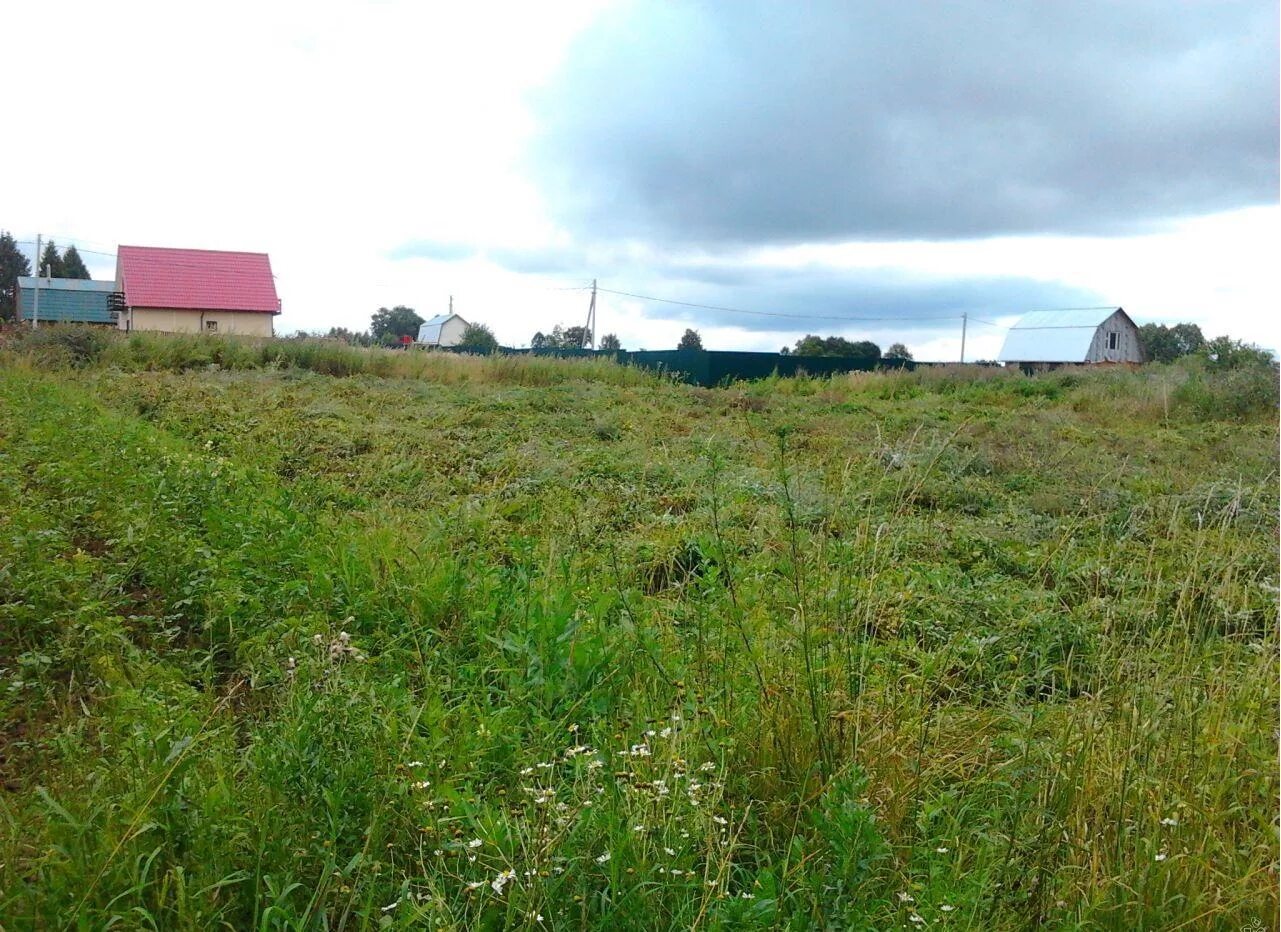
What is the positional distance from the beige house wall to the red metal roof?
30 centimetres

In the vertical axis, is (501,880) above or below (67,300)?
below

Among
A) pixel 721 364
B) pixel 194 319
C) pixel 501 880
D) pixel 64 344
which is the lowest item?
pixel 501 880

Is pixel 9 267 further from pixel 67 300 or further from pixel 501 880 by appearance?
pixel 501 880

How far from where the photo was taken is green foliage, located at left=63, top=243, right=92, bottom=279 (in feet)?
206

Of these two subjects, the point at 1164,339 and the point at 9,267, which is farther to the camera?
the point at 9,267

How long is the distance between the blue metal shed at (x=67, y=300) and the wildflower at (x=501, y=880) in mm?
47815

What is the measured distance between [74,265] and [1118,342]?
64.8 metres

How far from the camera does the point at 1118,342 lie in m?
45.7

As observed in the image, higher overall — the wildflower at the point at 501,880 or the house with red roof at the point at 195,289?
the house with red roof at the point at 195,289

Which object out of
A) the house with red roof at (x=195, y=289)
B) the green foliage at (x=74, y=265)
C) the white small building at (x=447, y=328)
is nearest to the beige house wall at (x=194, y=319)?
the house with red roof at (x=195, y=289)

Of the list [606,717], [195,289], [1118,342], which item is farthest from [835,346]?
[606,717]

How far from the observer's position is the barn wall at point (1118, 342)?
144 feet

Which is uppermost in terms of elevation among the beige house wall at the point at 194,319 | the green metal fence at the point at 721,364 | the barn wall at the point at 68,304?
the barn wall at the point at 68,304

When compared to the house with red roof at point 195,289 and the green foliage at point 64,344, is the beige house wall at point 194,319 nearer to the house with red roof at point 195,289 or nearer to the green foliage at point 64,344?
the house with red roof at point 195,289
